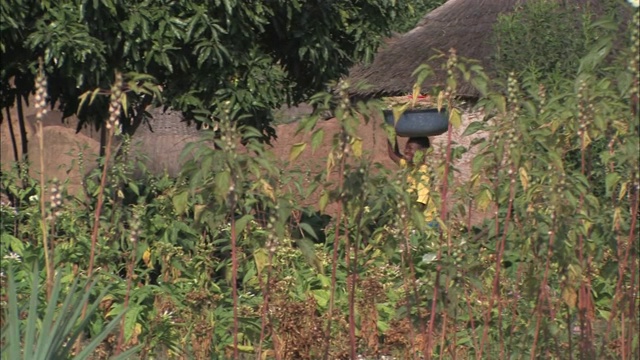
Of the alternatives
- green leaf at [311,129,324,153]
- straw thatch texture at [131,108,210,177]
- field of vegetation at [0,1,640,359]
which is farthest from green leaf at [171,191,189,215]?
straw thatch texture at [131,108,210,177]

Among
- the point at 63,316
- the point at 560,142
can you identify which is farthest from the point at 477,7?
the point at 63,316

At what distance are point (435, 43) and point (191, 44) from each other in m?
8.88

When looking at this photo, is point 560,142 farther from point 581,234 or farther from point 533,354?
point 533,354

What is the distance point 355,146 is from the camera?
380 cm

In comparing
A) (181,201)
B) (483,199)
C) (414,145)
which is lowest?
(414,145)

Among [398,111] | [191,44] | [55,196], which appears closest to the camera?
[55,196]

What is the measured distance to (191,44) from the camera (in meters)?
8.66

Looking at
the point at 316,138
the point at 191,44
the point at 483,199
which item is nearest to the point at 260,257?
the point at 316,138

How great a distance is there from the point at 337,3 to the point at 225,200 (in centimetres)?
579

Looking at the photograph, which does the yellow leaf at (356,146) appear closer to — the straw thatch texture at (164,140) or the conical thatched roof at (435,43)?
the straw thatch texture at (164,140)

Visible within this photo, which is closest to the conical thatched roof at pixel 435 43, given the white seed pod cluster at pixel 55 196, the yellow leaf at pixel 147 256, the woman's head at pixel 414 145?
the woman's head at pixel 414 145

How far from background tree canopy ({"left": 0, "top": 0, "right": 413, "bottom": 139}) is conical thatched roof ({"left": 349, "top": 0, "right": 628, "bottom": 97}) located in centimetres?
626

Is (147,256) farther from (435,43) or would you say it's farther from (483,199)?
(435,43)

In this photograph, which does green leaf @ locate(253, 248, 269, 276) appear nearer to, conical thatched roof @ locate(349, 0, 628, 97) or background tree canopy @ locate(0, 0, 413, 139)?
background tree canopy @ locate(0, 0, 413, 139)
